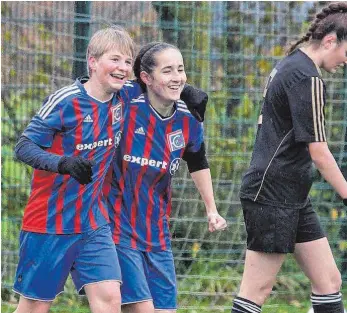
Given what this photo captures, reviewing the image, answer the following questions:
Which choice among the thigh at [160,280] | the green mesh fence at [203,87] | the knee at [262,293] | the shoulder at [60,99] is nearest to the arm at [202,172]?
the thigh at [160,280]

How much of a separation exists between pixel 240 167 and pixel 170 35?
103cm

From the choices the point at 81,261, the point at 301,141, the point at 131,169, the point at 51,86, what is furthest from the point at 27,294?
the point at 51,86

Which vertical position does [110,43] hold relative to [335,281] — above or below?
above

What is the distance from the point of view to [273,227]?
5750 mm

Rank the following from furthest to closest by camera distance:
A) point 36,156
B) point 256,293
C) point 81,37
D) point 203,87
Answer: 1. point 203,87
2. point 81,37
3. point 256,293
4. point 36,156

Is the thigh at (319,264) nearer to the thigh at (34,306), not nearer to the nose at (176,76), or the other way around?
the nose at (176,76)

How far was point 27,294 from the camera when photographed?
571 centimetres

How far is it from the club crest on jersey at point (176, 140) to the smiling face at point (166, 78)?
0.51 feet

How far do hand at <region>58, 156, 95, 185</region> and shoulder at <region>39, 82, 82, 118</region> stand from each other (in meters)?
0.40

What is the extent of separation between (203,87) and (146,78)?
2.05 metres

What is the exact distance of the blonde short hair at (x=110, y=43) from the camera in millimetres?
5719

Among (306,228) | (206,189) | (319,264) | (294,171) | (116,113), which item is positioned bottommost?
(319,264)

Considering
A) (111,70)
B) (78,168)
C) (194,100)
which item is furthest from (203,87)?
(78,168)

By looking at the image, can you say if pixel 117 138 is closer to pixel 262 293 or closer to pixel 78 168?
pixel 78 168
